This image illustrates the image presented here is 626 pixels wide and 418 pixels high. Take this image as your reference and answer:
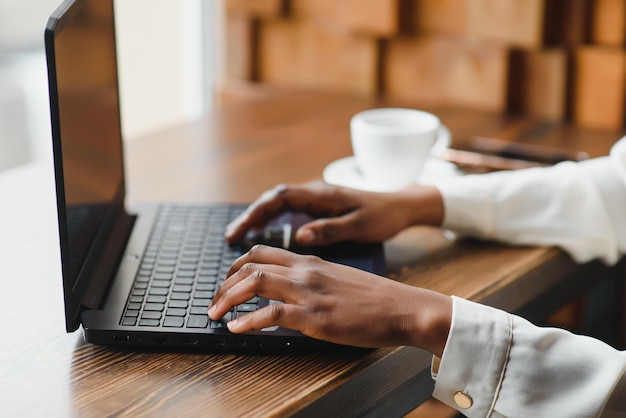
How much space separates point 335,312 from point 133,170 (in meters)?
0.60

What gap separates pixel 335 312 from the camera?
711 millimetres

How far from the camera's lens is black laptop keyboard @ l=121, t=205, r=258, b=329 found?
761 millimetres

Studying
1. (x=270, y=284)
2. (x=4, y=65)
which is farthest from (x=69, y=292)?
(x=4, y=65)

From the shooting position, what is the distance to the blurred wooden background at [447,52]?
1457 millimetres

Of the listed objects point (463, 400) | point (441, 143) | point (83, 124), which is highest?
point (83, 124)

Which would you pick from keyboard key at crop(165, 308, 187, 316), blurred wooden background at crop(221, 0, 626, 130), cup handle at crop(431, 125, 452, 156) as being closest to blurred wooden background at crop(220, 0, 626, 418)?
blurred wooden background at crop(221, 0, 626, 130)

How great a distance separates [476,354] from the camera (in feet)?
2.42

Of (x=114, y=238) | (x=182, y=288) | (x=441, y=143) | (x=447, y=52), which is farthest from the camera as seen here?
(x=447, y=52)

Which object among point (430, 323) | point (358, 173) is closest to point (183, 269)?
point (430, 323)

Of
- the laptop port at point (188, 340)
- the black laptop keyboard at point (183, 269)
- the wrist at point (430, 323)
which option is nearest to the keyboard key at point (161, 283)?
the black laptop keyboard at point (183, 269)

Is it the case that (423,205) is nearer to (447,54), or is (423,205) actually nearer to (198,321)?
(198,321)

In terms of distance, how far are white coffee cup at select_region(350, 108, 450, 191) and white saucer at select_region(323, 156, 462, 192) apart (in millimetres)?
12

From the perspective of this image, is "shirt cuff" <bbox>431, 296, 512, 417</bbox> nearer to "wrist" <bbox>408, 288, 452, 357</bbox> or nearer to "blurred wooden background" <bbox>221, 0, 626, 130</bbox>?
"wrist" <bbox>408, 288, 452, 357</bbox>

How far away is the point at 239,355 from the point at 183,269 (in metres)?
0.16
